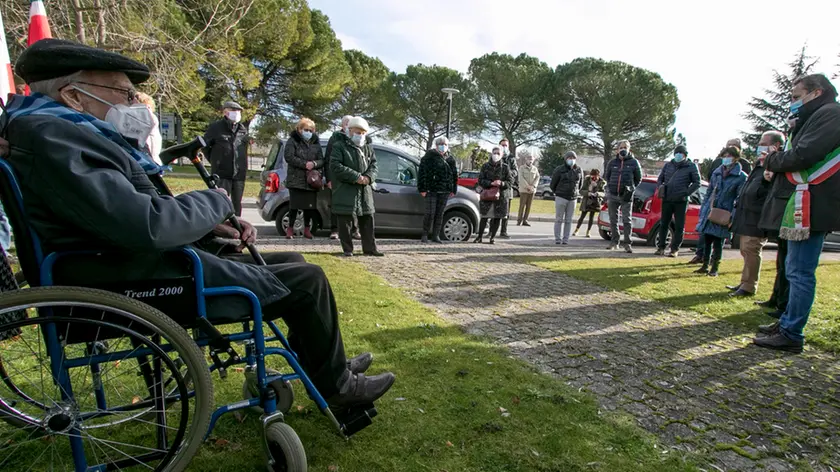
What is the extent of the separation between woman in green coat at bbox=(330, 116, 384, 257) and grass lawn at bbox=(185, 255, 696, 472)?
3.52 m

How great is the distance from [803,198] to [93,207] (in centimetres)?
491

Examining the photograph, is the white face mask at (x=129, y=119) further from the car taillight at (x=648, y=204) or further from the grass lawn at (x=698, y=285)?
the car taillight at (x=648, y=204)

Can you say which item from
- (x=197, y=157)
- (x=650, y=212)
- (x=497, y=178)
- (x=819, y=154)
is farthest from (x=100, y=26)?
(x=650, y=212)

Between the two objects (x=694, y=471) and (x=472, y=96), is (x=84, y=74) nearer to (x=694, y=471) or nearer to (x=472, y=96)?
(x=694, y=471)

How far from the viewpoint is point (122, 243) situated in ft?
5.34

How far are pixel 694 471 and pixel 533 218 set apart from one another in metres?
16.5

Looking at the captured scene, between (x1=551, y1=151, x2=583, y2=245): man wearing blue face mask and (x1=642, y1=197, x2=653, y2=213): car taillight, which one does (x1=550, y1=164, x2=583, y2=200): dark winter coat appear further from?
(x1=642, y1=197, x2=653, y2=213): car taillight

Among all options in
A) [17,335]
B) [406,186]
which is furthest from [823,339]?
[406,186]

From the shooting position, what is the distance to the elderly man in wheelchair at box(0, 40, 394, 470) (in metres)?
1.60

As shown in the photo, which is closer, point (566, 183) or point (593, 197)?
point (566, 183)

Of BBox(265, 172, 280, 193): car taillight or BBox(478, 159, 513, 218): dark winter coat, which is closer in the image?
BBox(265, 172, 280, 193): car taillight

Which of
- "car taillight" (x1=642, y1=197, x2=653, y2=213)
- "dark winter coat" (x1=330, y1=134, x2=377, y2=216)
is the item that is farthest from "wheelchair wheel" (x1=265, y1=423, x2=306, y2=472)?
"car taillight" (x1=642, y1=197, x2=653, y2=213)

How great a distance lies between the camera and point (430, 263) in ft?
23.5

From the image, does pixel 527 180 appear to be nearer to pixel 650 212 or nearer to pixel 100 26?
pixel 650 212
